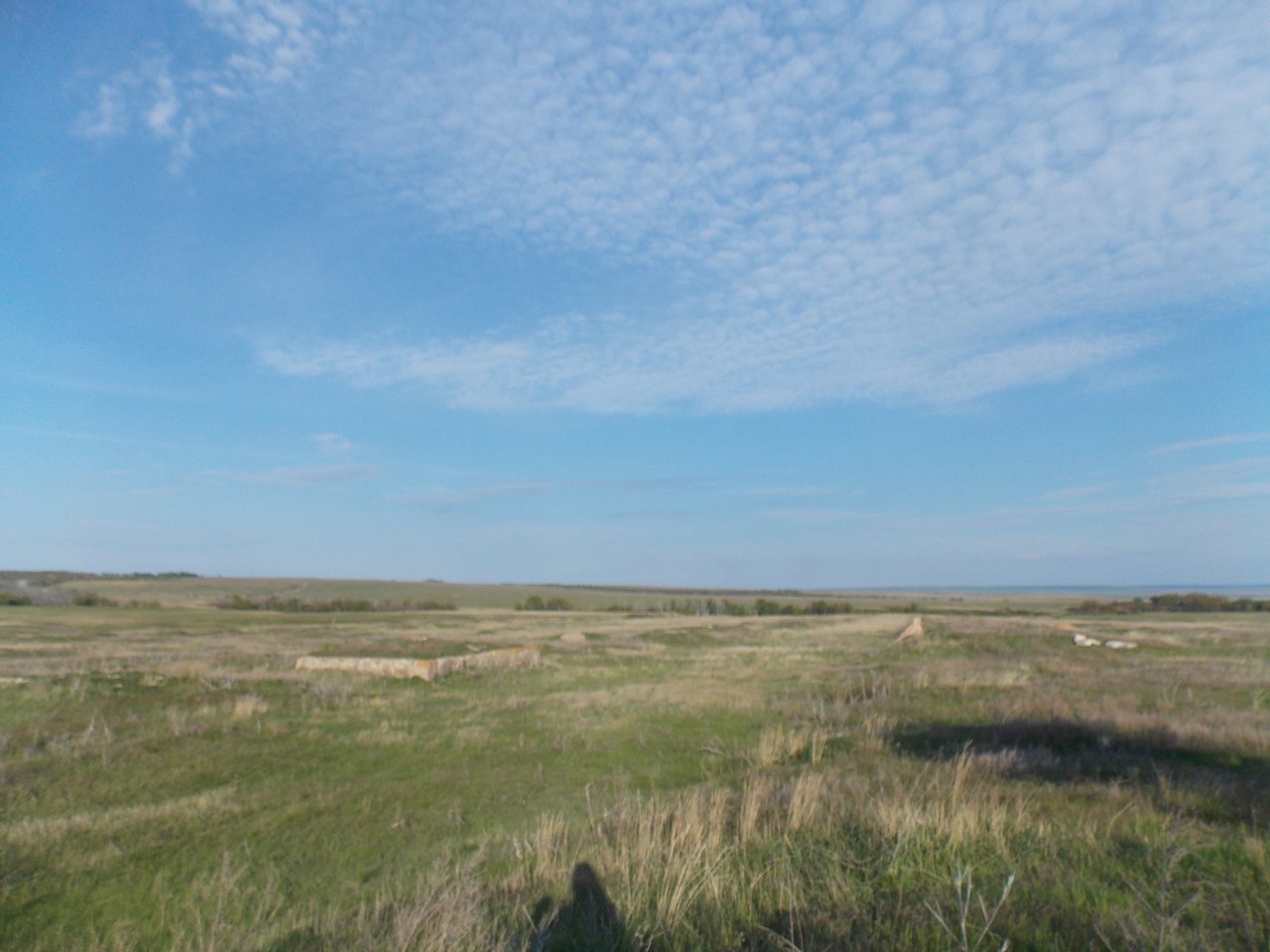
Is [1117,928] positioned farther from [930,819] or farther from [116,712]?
[116,712]

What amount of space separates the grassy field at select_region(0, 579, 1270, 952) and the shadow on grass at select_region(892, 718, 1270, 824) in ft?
0.22

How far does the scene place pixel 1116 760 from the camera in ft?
31.4

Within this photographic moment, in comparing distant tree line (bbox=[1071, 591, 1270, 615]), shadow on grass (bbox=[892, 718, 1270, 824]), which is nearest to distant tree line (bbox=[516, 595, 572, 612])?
distant tree line (bbox=[1071, 591, 1270, 615])

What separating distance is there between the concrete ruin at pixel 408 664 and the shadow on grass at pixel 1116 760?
530 inches

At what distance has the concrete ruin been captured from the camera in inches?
811

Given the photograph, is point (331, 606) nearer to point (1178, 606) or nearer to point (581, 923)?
point (581, 923)

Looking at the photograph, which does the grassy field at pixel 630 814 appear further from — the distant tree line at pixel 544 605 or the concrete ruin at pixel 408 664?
the distant tree line at pixel 544 605


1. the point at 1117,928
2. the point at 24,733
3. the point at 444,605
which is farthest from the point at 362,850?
the point at 444,605

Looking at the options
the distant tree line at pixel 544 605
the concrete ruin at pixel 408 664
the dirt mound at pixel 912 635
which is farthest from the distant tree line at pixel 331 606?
the concrete ruin at pixel 408 664

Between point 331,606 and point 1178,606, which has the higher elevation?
point 1178,606

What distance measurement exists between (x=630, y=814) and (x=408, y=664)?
15.1 meters

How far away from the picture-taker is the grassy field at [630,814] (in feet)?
15.6

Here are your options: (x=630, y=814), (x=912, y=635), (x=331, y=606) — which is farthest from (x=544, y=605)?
(x=630, y=814)

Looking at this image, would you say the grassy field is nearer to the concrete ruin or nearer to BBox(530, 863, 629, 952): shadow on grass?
BBox(530, 863, 629, 952): shadow on grass
